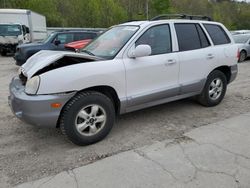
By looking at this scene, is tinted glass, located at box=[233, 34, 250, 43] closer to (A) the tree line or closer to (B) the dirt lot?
(B) the dirt lot

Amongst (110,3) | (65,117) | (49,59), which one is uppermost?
(110,3)

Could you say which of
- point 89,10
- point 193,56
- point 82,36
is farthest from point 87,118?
point 89,10

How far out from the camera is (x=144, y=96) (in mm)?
4105

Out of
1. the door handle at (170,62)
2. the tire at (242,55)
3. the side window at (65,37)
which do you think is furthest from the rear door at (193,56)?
the tire at (242,55)

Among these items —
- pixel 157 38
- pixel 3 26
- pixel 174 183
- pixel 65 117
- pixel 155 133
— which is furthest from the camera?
pixel 3 26

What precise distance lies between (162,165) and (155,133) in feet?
3.06

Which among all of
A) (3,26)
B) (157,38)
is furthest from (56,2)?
(157,38)

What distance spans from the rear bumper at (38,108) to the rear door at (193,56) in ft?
7.15

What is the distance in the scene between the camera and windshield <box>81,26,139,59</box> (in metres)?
4.00

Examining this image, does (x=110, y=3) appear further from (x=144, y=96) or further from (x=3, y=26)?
(x=144, y=96)

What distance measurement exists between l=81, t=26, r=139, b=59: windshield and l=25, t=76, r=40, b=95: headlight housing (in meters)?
1.12

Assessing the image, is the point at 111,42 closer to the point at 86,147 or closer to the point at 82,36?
the point at 86,147

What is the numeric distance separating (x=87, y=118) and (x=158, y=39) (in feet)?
6.03

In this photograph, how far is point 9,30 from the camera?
668 inches
